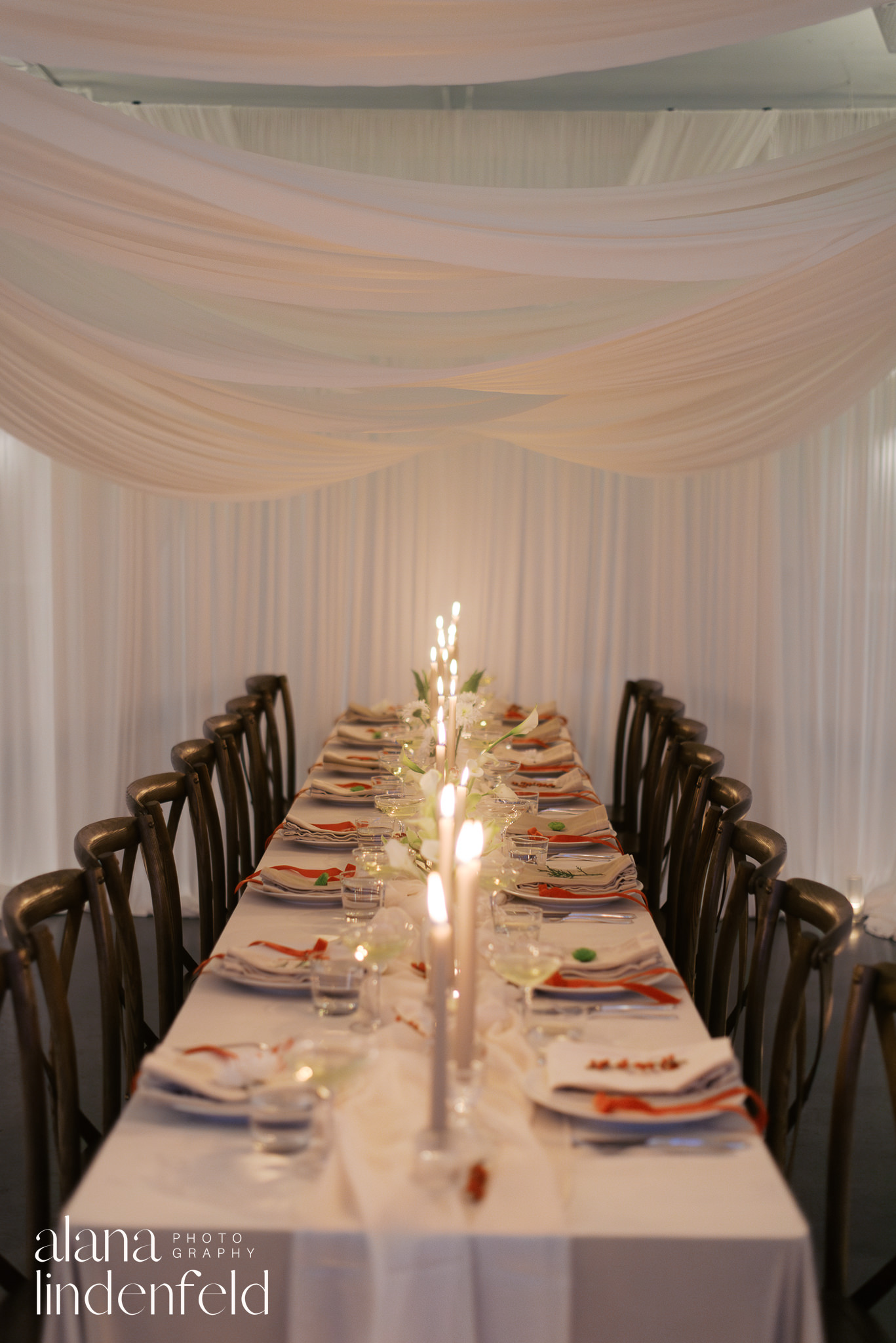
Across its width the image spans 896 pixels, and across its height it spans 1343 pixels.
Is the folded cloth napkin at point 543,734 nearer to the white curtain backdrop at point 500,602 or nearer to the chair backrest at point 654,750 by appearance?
the chair backrest at point 654,750

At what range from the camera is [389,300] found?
248 centimetres

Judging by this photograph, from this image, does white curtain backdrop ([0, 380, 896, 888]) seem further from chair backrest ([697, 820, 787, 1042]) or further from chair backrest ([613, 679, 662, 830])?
chair backrest ([697, 820, 787, 1042])

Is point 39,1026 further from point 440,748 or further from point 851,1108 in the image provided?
point 851,1108

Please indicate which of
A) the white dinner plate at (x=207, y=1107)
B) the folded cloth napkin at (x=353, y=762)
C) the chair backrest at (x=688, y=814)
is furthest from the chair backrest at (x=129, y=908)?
the chair backrest at (x=688, y=814)

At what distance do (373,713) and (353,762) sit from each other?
2.66 ft

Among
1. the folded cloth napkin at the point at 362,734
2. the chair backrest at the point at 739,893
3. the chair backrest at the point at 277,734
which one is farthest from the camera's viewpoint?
the chair backrest at the point at 277,734

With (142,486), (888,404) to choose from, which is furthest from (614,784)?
(142,486)

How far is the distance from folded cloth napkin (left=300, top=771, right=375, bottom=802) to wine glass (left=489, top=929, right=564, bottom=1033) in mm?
1564

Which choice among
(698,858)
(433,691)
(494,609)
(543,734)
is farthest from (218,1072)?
(494,609)

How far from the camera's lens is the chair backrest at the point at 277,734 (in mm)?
4508

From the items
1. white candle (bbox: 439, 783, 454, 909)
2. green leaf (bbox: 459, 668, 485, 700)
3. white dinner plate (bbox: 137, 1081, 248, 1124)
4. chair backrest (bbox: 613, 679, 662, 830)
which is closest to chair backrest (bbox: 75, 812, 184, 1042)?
white dinner plate (bbox: 137, 1081, 248, 1124)

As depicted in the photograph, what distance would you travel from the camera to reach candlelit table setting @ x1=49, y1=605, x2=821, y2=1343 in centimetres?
129

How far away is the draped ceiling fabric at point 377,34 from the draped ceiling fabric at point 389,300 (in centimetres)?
10

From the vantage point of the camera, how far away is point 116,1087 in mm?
2133
